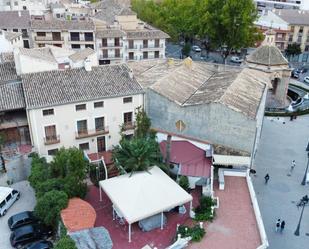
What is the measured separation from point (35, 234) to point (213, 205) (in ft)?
47.8

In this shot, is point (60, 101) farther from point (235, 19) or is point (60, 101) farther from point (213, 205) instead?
point (235, 19)

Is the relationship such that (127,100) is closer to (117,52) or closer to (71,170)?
(71,170)

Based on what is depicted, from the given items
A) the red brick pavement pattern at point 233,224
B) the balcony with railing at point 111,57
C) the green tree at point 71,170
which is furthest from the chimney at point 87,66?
the balcony with railing at point 111,57

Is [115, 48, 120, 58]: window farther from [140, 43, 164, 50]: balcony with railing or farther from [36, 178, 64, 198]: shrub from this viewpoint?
[36, 178, 64, 198]: shrub

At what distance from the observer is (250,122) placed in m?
34.6

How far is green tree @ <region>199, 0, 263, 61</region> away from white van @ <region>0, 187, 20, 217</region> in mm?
47370

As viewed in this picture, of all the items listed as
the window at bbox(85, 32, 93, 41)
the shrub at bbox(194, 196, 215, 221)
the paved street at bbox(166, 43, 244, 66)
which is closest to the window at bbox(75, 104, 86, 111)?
the shrub at bbox(194, 196, 215, 221)

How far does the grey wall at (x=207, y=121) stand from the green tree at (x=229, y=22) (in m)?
33.5

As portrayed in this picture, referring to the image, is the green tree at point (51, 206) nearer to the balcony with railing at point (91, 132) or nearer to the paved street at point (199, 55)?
the balcony with railing at point (91, 132)

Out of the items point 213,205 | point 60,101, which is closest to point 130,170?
point 213,205

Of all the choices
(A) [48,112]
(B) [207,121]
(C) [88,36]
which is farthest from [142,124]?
(C) [88,36]

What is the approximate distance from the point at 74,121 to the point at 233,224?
1796 cm

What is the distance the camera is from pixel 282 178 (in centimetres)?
4116

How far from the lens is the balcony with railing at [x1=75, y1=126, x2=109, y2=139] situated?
36.6 metres
